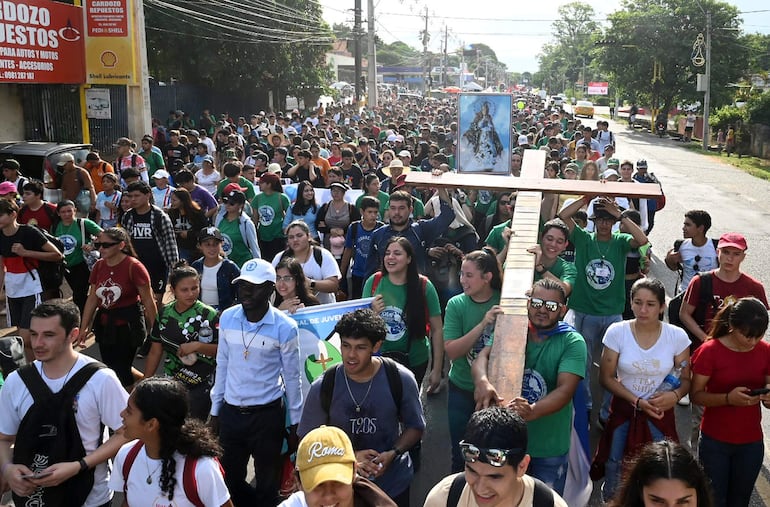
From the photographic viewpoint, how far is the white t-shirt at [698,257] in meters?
7.45

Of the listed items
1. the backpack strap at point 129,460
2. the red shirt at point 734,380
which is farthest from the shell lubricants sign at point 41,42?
the red shirt at point 734,380

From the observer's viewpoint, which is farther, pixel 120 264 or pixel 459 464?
pixel 120 264

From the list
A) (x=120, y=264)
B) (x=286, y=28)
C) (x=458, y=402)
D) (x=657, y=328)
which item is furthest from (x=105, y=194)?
(x=286, y=28)

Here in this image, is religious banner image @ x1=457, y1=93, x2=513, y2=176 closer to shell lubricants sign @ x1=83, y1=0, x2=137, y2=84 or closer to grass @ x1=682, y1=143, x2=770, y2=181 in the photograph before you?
shell lubricants sign @ x1=83, y1=0, x2=137, y2=84

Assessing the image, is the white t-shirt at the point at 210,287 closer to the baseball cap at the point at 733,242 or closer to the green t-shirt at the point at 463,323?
the green t-shirt at the point at 463,323

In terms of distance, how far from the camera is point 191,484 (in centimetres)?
349

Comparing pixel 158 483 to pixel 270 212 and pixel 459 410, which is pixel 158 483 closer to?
pixel 459 410

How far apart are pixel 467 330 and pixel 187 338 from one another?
71.3 inches

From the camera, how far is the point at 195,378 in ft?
17.7

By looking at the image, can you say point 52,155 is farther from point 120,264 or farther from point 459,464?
point 459,464

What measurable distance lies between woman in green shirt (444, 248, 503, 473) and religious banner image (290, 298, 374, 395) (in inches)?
31.0

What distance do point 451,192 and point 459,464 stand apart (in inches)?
169

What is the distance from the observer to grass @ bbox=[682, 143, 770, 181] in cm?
3040

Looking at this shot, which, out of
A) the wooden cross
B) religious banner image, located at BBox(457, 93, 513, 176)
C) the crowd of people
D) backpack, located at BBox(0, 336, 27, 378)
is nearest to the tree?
religious banner image, located at BBox(457, 93, 513, 176)
